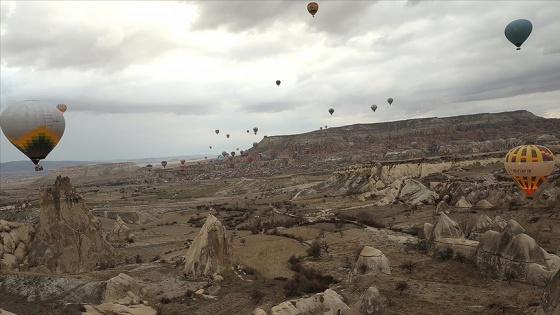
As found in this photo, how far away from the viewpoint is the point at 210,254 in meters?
29.4

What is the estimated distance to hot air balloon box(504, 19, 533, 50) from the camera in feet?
154

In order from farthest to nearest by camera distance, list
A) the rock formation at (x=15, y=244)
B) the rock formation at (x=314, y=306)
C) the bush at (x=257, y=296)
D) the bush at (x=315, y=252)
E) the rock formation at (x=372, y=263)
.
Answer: the bush at (x=315, y=252) < the rock formation at (x=15, y=244) < the rock formation at (x=372, y=263) < the bush at (x=257, y=296) < the rock formation at (x=314, y=306)

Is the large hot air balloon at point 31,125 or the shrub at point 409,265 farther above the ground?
the large hot air balloon at point 31,125

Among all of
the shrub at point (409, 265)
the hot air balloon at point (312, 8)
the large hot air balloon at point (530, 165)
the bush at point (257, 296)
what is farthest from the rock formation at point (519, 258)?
the hot air balloon at point (312, 8)

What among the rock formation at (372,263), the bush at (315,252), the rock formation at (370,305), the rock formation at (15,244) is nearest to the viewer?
the rock formation at (370,305)

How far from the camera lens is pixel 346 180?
303ft

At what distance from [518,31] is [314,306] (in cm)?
4357

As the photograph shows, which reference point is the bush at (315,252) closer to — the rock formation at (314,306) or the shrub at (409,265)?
the shrub at (409,265)

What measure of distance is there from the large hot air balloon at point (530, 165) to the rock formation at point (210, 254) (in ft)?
88.1

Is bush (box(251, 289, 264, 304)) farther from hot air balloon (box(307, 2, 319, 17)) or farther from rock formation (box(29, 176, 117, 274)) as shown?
hot air balloon (box(307, 2, 319, 17))

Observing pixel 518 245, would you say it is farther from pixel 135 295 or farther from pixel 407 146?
pixel 407 146

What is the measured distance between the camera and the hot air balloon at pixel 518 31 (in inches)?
1852

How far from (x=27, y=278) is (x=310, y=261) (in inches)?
814

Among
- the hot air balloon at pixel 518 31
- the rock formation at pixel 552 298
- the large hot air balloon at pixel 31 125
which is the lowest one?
the rock formation at pixel 552 298
